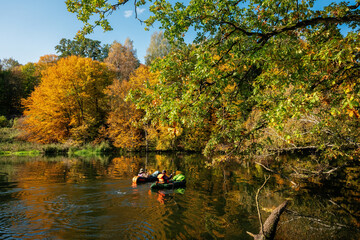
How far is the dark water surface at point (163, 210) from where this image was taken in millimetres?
6996

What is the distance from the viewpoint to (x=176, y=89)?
5.76 meters

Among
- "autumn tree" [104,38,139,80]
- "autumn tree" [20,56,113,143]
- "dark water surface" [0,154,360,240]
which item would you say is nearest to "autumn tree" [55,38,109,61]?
"autumn tree" [104,38,139,80]

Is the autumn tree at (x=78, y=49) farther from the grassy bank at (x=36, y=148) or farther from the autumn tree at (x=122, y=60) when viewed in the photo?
the grassy bank at (x=36, y=148)

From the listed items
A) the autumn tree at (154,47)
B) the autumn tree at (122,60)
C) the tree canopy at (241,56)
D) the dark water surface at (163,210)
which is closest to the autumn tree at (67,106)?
the autumn tree at (122,60)

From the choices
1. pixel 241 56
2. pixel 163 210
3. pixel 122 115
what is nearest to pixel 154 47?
pixel 122 115

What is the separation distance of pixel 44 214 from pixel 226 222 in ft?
20.8

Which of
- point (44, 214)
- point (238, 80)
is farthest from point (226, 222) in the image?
point (44, 214)

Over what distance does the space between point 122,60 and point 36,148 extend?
900 inches

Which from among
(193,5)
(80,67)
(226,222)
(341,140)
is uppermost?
(80,67)

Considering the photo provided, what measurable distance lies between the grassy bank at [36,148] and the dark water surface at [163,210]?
57.5 feet

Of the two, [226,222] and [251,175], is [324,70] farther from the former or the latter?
[251,175]

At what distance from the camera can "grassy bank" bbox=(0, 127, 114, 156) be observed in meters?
29.6

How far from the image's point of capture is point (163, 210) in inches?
356

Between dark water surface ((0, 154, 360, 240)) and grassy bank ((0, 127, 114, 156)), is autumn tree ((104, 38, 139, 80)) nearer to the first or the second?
grassy bank ((0, 127, 114, 156))
